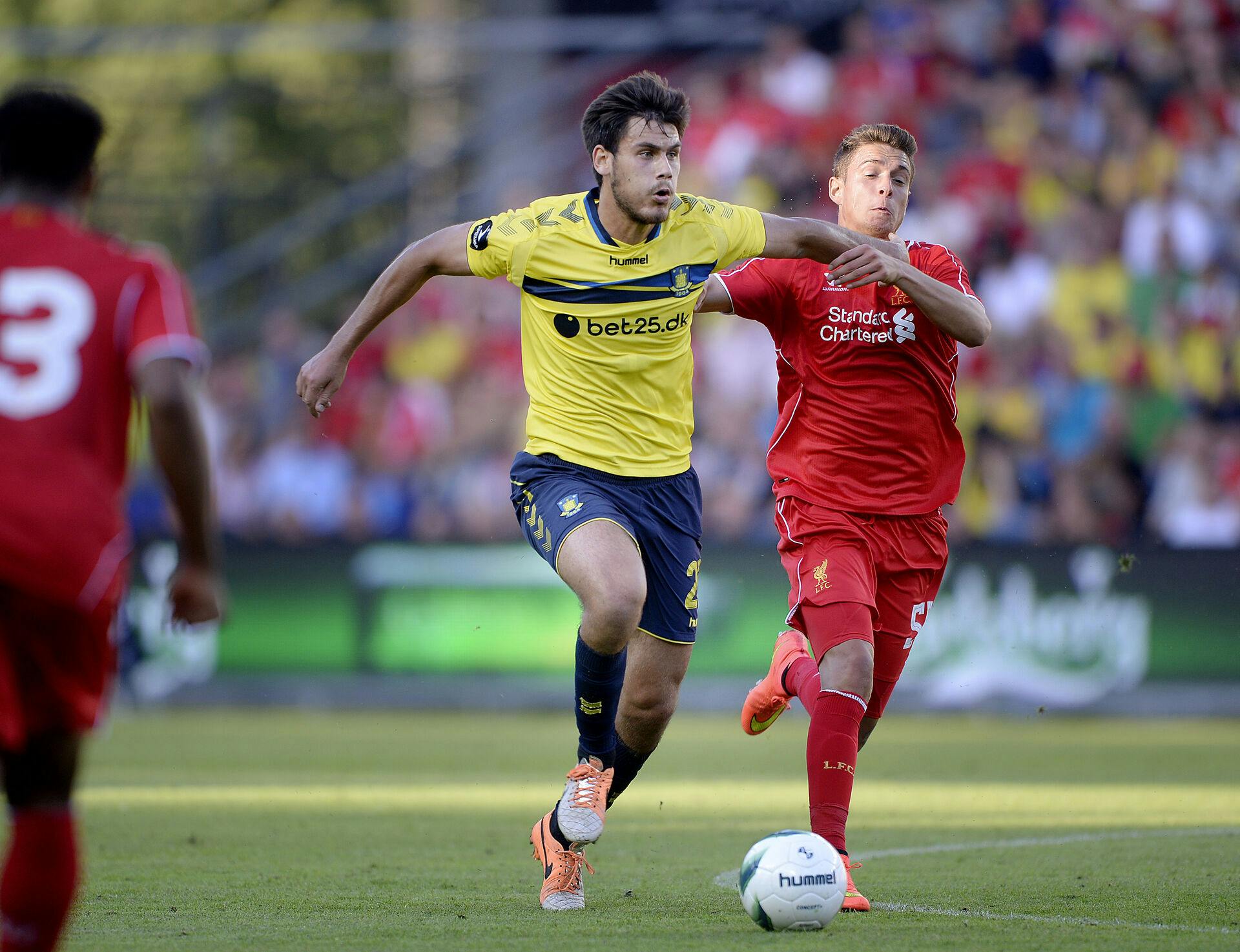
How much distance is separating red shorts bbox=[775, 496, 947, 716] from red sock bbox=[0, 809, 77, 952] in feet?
9.98

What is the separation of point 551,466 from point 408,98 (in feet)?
51.4

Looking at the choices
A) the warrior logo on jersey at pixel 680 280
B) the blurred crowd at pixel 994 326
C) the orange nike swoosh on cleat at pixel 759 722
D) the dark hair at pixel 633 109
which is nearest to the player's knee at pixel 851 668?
the orange nike swoosh on cleat at pixel 759 722

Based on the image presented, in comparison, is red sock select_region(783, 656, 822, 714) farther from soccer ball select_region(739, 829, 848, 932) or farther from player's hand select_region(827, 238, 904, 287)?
player's hand select_region(827, 238, 904, 287)

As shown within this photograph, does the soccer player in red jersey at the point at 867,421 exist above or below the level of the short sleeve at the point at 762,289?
below

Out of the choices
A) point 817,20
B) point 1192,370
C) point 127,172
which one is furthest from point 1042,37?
point 127,172

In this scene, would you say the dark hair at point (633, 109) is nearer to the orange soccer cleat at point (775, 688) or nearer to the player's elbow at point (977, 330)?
the player's elbow at point (977, 330)

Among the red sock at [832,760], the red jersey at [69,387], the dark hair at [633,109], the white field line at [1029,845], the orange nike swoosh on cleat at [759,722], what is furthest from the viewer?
the orange nike swoosh on cleat at [759,722]

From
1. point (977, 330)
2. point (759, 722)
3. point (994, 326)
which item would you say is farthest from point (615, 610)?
point (994, 326)

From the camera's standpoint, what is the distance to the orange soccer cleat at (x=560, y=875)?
6035mm

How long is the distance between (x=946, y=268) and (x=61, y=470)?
383 centimetres

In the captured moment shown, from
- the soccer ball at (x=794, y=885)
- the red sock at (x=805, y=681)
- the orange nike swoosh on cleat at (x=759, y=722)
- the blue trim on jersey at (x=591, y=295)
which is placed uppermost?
the blue trim on jersey at (x=591, y=295)

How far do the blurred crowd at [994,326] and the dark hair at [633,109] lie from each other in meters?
8.56

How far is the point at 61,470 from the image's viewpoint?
3873 mm

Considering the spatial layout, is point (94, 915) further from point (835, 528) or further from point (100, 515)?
point (835, 528)
